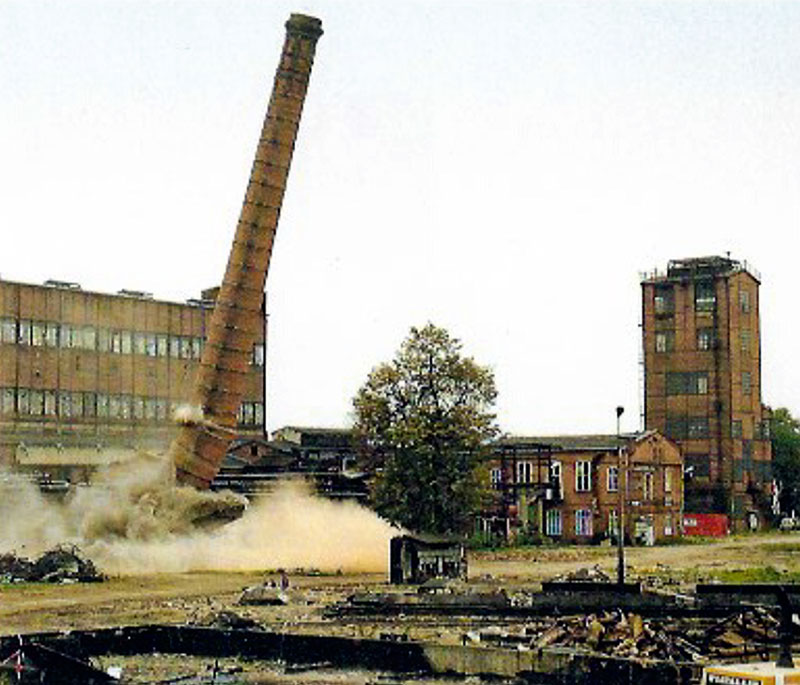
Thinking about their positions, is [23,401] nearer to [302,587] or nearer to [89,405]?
[89,405]

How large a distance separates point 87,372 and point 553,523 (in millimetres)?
26801

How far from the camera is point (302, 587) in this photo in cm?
4428

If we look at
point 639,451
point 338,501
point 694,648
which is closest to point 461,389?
point 338,501

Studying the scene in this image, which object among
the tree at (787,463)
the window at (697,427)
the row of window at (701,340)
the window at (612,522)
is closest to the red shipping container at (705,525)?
the window at (697,427)

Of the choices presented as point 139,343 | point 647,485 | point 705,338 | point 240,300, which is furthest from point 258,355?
point 705,338

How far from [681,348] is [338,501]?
120 feet

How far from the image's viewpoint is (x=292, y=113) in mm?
53156

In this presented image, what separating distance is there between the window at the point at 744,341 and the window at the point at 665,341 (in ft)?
14.8

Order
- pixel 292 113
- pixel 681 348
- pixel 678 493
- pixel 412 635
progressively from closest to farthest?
pixel 412 635 → pixel 292 113 → pixel 678 493 → pixel 681 348

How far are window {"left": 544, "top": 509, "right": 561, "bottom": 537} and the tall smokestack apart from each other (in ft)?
82.7

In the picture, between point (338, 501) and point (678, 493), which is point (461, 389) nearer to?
point (338, 501)

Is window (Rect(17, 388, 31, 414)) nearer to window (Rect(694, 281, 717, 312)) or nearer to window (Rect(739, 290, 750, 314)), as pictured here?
window (Rect(694, 281, 717, 312))

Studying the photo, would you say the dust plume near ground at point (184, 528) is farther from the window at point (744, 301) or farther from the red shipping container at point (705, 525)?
the window at point (744, 301)

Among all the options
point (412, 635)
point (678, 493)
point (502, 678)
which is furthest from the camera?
point (678, 493)
